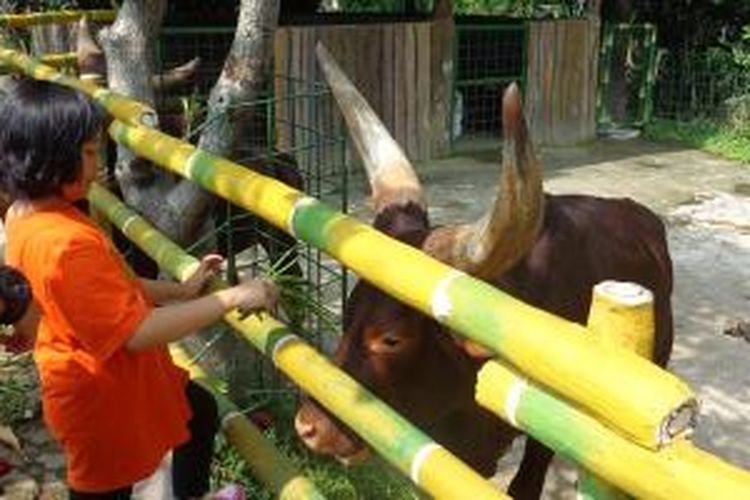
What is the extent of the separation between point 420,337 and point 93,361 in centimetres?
93

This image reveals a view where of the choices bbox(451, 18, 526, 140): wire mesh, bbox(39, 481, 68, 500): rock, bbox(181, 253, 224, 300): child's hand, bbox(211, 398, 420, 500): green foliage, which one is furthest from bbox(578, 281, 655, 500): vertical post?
bbox(451, 18, 526, 140): wire mesh

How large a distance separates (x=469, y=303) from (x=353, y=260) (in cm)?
43

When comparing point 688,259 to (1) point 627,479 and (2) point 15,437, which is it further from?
(1) point 627,479

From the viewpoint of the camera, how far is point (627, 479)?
4.25 feet

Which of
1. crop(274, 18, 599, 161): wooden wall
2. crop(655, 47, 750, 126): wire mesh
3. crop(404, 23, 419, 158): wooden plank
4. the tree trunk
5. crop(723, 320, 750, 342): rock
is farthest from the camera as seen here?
crop(655, 47, 750, 126): wire mesh

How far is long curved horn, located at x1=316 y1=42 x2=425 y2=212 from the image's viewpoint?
3314 mm

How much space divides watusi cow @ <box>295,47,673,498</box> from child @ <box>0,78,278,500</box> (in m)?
0.48

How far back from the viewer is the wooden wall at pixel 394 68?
388 inches

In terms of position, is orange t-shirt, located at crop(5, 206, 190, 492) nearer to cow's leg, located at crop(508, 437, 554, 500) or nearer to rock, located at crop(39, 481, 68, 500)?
rock, located at crop(39, 481, 68, 500)

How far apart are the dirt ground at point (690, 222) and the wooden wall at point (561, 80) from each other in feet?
1.03

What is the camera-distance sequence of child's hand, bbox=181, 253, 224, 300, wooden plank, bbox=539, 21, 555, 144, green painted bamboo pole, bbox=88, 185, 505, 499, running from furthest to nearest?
wooden plank, bbox=539, 21, 555, 144 → child's hand, bbox=181, 253, 224, 300 → green painted bamboo pole, bbox=88, 185, 505, 499

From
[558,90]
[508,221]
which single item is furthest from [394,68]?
[508,221]

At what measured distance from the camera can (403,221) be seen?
3.19 meters

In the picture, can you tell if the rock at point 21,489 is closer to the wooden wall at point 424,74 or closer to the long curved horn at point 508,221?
the long curved horn at point 508,221
